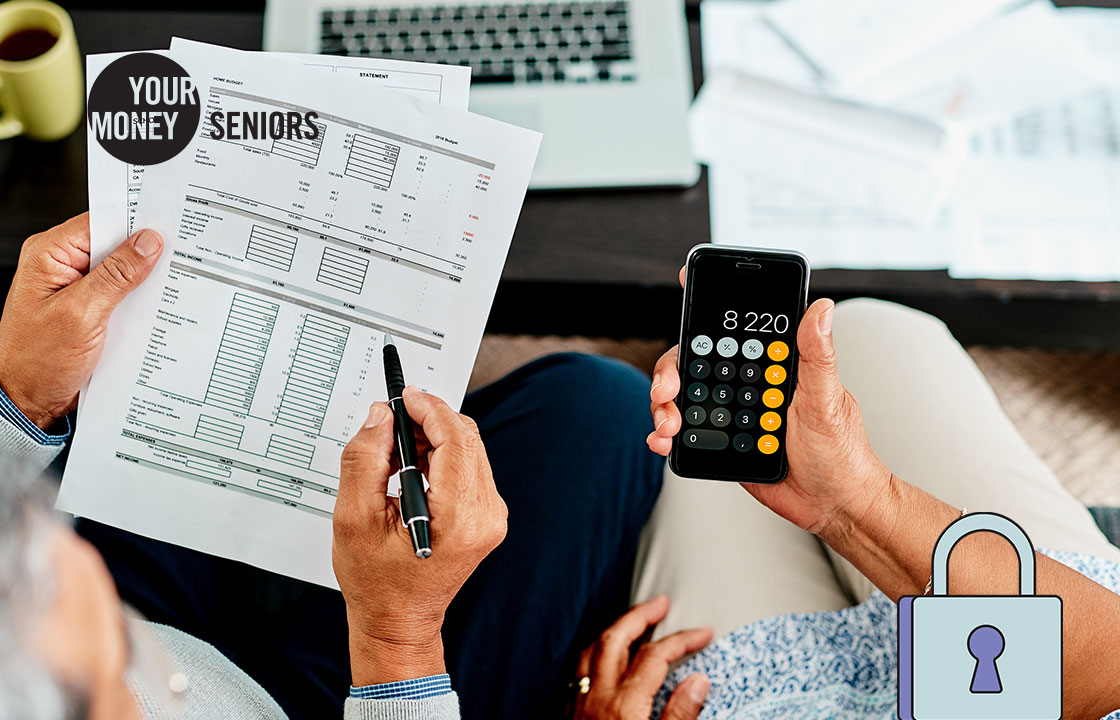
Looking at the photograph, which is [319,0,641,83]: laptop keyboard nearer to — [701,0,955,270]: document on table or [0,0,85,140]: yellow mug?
[701,0,955,270]: document on table

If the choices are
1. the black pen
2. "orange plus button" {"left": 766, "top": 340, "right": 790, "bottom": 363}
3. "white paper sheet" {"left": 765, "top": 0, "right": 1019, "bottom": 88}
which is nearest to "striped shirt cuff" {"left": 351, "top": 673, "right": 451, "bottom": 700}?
the black pen

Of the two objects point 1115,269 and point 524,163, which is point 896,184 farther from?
point 524,163

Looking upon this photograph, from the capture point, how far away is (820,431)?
611 mm

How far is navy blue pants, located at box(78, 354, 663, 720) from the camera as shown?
74 cm

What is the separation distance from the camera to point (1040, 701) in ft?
1.30

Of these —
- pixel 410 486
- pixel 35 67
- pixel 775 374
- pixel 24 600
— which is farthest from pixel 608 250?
pixel 24 600

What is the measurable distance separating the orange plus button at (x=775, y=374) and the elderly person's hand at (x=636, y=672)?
253 millimetres

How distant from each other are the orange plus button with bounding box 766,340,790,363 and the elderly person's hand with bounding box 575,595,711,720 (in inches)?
10.5

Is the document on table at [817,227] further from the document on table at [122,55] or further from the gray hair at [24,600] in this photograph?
the gray hair at [24,600]

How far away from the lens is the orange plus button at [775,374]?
62 cm

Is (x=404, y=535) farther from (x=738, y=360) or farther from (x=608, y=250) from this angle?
(x=608, y=250)

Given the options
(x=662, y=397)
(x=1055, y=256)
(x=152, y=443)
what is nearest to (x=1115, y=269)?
(x=1055, y=256)

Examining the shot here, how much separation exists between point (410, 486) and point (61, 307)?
0.29 meters

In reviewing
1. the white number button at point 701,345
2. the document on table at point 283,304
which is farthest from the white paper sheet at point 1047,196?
the document on table at point 283,304
